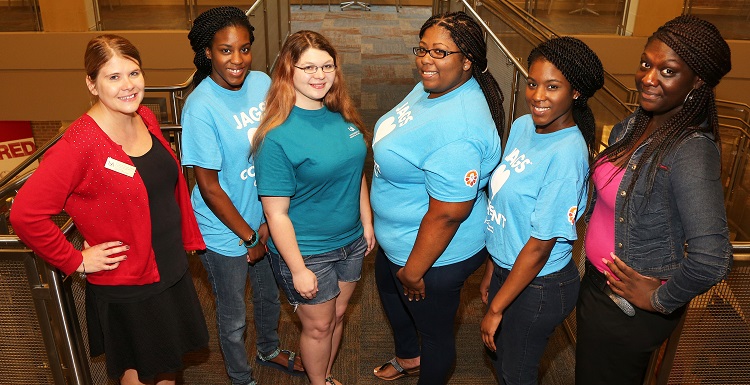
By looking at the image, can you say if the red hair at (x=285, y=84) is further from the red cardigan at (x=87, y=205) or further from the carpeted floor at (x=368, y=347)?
the carpeted floor at (x=368, y=347)

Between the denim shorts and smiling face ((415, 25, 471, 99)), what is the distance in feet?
2.26

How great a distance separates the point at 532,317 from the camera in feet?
6.81

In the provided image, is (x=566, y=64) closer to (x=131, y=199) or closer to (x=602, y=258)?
(x=602, y=258)

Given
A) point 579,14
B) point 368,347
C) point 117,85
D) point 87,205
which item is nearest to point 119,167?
point 87,205

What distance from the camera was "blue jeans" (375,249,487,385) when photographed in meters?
2.29

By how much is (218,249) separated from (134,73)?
75cm

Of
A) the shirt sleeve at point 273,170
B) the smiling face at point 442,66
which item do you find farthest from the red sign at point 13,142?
the smiling face at point 442,66

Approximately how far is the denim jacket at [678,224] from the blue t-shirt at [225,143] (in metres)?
1.29

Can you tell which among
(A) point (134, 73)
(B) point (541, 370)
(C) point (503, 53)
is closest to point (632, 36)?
(C) point (503, 53)

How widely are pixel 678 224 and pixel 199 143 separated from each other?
154 centimetres

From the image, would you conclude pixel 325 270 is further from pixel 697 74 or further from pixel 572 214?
pixel 697 74

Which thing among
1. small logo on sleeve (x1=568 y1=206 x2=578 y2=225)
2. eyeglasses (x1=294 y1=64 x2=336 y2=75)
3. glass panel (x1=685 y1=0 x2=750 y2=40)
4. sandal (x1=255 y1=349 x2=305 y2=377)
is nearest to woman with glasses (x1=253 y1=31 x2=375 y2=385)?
eyeglasses (x1=294 y1=64 x2=336 y2=75)

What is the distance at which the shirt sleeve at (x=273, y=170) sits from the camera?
2.10 m

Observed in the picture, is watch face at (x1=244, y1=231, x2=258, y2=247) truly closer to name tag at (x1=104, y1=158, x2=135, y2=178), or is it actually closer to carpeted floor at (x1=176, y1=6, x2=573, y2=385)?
name tag at (x1=104, y1=158, x2=135, y2=178)
